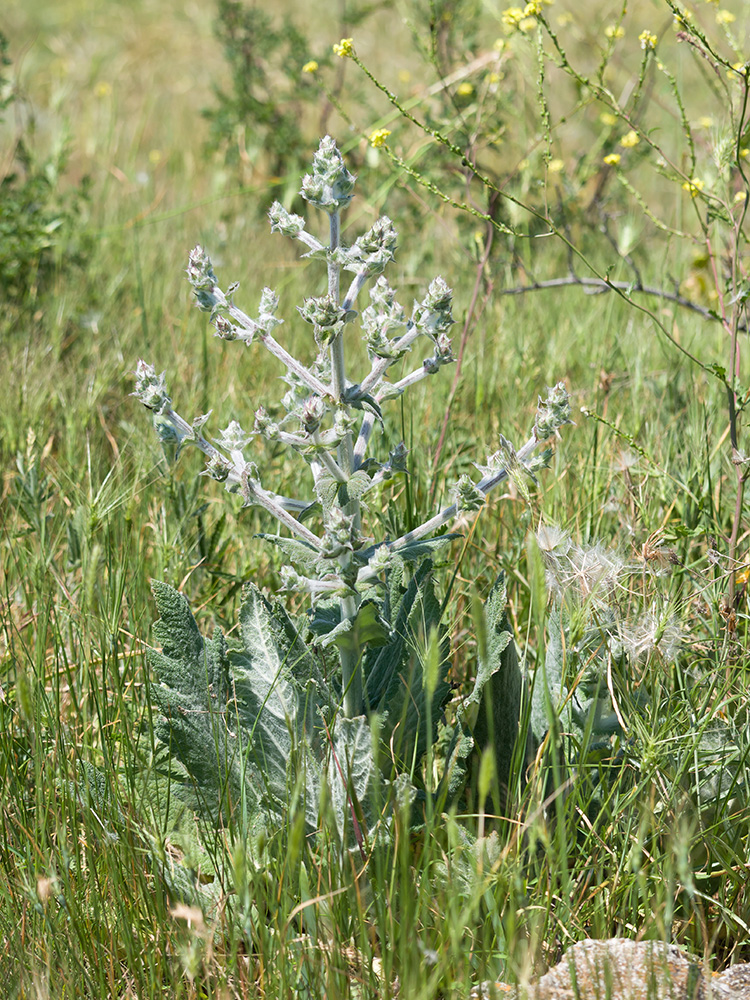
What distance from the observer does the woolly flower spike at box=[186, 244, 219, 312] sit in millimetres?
1554

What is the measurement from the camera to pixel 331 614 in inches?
69.7

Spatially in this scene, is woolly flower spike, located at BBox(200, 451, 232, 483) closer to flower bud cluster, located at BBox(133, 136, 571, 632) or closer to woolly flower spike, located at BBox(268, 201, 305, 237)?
flower bud cluster, located at BBox(133, 136, 571, 632)

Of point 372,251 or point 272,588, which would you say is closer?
point 372,251

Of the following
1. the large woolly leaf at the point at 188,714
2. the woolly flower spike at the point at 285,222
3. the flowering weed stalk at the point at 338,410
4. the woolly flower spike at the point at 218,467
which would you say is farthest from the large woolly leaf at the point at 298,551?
the woolly flower spike at the point at 285,222

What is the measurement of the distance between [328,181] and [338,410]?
363 millimetres

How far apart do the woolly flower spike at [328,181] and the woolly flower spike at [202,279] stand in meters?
0.20

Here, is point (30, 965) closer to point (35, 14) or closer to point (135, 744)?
point (135, 744)

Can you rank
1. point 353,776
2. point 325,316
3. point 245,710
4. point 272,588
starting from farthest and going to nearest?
→ point 272,588 < point 245,710 < point 353,776 < point 325,316

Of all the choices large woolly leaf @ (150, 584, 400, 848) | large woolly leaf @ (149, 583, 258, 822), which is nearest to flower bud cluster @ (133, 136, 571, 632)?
large woolly leaf @ (150, 584, 400, 848)

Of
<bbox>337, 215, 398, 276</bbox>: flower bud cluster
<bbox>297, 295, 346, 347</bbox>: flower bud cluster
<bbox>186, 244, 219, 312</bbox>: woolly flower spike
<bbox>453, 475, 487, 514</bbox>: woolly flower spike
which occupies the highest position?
<bbox>337, 215, 398, 276</bbox>: flower bud cluster

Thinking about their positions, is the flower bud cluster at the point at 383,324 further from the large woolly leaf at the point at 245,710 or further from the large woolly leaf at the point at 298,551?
the large woolly leaf at the point at 245,710

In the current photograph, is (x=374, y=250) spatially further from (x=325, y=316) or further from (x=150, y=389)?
(x=150, y=389)

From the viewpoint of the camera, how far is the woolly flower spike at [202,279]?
5.10 feet

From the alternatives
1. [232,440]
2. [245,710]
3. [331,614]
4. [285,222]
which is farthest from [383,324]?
[245,710]
